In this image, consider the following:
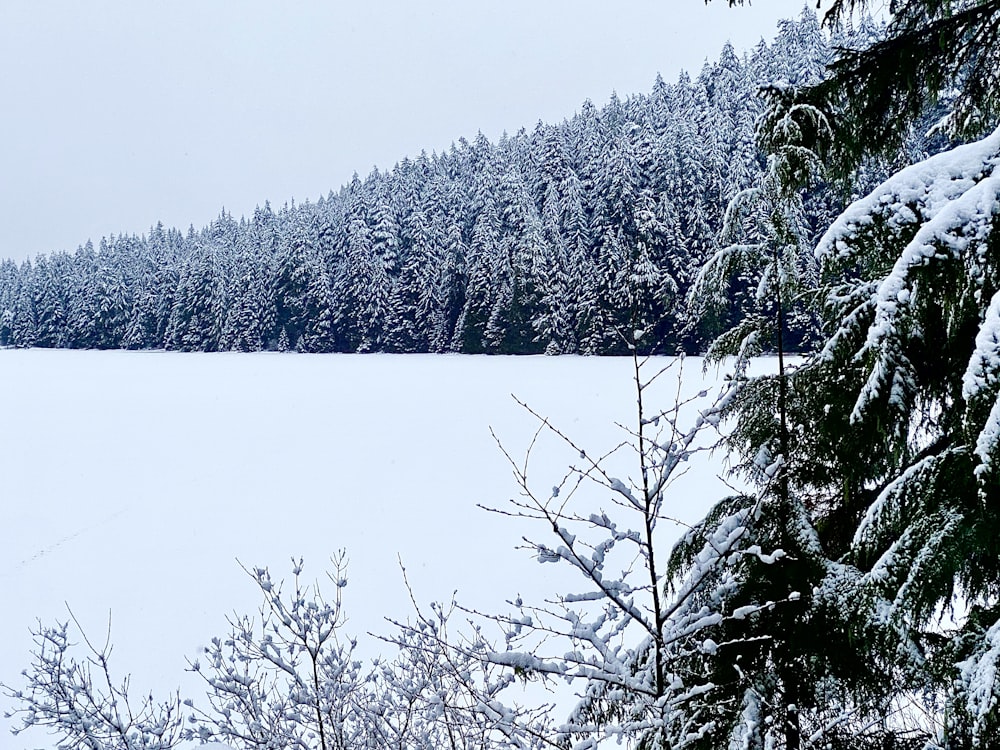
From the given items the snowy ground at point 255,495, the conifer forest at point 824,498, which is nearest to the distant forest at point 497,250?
the snowy ground at point 255,495

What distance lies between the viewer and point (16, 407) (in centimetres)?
2408

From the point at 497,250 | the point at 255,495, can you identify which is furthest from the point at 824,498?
the point at 497,250

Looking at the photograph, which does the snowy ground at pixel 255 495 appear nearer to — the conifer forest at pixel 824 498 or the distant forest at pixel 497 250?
the conifer forest at pixel 824 498

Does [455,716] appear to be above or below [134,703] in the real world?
above

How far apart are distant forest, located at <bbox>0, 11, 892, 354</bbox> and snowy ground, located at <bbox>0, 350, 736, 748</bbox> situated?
10026 mm

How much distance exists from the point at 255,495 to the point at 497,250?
28.0 meters

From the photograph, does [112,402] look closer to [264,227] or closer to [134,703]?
[134,703]

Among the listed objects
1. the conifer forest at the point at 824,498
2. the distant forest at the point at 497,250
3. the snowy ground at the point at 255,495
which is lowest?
the snowy ground at the point at 255,495

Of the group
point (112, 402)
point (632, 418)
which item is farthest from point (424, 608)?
point (112, 402)

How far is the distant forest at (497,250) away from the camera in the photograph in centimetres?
3491

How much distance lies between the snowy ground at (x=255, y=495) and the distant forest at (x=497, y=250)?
10.0 meters

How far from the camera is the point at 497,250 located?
40.3 metres

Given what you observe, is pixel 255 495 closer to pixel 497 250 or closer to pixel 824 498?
pixel 824 498

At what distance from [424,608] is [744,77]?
37.9 metres
